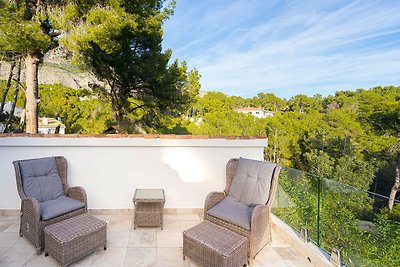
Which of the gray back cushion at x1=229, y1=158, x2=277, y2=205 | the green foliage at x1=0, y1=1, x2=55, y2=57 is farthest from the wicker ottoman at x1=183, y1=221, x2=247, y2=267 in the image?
the green foliage at x1=0, y1=1, x2=55, y2=57

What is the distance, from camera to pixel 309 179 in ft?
10.2

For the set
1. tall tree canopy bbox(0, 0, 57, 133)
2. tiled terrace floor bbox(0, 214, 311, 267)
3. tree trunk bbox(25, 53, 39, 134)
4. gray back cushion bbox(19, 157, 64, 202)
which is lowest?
tiled terrace floor bbox(0, 214, 311, 267)

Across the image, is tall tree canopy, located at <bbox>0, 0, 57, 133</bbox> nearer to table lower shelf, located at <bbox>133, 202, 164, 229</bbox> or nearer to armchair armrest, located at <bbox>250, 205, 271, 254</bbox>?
table lower shelf, located at <bbox>133, 202, 164, 229</bbox>

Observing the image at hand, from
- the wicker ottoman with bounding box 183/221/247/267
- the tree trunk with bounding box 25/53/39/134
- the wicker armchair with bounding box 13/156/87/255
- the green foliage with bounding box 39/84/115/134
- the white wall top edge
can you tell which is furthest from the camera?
the green foliage with bounding box 39/84/115/134

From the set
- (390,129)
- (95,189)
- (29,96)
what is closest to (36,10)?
(29,96)

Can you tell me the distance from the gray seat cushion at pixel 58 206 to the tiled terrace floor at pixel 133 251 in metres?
0.46

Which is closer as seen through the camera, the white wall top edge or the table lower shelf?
the table lower shelf

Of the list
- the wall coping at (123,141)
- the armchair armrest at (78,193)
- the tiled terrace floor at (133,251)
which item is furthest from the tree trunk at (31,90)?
the armchair armrest at (78,193)

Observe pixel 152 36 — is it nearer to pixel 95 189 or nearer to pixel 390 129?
pixel 95 189

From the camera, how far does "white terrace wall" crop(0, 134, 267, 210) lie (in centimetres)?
367

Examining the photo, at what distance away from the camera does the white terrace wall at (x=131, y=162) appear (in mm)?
3670

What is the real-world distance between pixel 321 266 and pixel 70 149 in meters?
3.90

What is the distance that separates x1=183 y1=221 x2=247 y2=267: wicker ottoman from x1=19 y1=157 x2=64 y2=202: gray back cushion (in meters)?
2.03

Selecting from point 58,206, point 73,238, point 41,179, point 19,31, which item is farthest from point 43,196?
point 19,31
